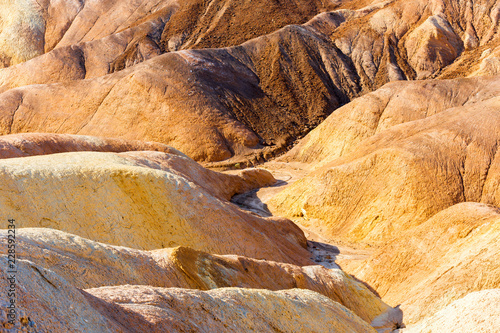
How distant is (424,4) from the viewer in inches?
2197

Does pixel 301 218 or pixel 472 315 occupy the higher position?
pixel 472 315

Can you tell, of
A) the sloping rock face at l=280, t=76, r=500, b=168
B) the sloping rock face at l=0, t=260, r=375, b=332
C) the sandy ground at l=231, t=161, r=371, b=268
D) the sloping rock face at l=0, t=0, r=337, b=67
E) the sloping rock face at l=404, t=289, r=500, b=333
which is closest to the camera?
the sloping rock face at l=0, t=260, r=375, b=332

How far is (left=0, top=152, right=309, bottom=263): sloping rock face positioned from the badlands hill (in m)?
0.06

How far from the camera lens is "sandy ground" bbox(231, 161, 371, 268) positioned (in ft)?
62.7

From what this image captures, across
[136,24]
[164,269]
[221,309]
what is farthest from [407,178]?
[136,24]

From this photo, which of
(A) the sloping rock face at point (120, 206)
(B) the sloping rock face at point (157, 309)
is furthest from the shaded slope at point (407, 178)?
(B) the sloping rock face at point (157, 309)

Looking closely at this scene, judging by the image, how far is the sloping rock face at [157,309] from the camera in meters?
4.09

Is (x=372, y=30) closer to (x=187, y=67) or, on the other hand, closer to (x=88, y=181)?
(x=187, y=67)

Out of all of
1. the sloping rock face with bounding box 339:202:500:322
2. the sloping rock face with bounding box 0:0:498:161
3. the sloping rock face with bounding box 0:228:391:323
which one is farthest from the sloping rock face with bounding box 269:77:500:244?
the sloping rock face with bounding box 0:0:498:161

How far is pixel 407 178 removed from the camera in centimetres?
2125

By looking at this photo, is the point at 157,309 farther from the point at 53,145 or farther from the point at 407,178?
the point at 53,145

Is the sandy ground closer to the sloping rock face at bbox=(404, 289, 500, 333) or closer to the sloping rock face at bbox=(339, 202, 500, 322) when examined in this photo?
the sloping rock face at bbox=(339, 202, 500, 322)

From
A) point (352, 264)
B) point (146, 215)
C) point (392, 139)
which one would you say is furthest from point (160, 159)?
point (392, 139)

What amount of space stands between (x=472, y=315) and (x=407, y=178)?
45.9ft
